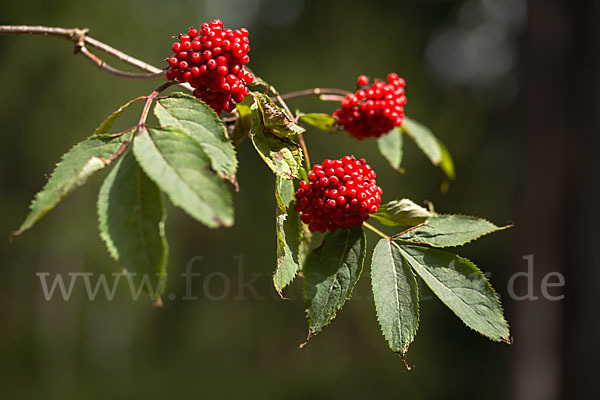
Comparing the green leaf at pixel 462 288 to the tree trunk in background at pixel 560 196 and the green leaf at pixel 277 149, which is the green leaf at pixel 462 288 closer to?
the green leaf at pixel 277 149

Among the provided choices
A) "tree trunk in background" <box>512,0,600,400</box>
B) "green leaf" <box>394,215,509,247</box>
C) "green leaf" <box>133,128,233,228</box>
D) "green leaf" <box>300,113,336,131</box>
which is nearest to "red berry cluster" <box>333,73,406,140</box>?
"green leaf" <box>300,113,336,131</box>

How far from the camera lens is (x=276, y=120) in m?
0.88

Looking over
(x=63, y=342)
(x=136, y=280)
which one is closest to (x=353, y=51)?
(x=63, y=342)

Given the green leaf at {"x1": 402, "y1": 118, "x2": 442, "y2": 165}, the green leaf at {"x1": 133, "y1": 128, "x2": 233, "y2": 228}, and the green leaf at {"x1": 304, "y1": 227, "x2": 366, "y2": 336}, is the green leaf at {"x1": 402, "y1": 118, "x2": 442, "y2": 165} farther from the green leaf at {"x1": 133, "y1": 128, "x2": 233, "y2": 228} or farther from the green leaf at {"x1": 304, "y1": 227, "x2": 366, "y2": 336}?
the green leaf at {"x1": 133, "y1": 128, "x2": 233, "y2": 228}

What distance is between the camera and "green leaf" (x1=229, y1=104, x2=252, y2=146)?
1.09 m

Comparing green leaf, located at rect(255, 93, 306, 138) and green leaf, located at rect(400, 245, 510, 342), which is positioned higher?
green leaf, located at rect(255, 93, 306, 138)

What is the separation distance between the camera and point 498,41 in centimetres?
698

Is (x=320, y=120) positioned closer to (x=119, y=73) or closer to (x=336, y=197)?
(x=336, y=197)

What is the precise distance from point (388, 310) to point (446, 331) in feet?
26.2

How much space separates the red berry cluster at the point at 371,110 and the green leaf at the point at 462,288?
41 cm

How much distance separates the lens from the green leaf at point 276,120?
2.88ft

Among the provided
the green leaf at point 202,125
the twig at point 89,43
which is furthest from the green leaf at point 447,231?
the twig at point 89,43

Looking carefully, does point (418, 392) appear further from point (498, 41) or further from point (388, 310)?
point (388, 310)

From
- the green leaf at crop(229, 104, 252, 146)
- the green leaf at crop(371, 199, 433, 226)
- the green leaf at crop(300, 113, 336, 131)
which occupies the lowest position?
the green leaf at crop(371, 199, 433, 226)
